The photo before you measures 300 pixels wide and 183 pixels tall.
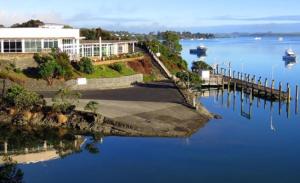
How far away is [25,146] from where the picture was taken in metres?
46.0

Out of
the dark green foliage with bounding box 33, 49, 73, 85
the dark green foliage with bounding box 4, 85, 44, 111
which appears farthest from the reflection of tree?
the dark green foliage with bounding box 33, 49, 73, 85

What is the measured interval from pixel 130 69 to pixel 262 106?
72.2 ft

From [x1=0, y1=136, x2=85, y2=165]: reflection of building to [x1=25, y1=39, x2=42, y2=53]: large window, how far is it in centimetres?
2932

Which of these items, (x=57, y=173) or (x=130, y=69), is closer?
(x=57, y=173)

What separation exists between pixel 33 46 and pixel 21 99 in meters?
23.2

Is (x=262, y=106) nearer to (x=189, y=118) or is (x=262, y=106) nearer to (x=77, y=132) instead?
(x=189, y=118)

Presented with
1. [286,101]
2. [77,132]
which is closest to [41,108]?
[77,132]

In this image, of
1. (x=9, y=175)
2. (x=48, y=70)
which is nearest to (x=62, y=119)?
(x=48, y=70)

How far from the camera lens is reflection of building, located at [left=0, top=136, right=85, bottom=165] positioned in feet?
138

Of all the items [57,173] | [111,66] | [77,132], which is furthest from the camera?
[111,66]

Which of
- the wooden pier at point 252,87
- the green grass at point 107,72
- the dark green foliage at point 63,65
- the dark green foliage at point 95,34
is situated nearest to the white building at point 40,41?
the dark green foliage at point 63,65

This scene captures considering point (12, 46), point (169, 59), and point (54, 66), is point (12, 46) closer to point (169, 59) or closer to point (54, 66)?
point (54, 66)

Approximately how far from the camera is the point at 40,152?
4450 centimetres

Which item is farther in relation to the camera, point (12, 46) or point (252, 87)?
point (252, 87)
